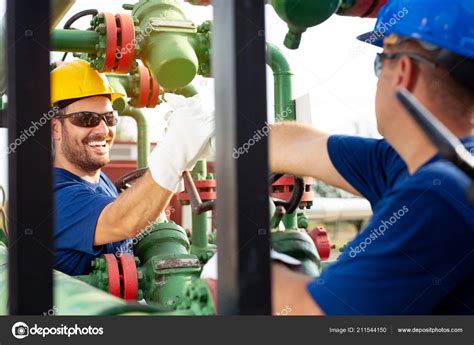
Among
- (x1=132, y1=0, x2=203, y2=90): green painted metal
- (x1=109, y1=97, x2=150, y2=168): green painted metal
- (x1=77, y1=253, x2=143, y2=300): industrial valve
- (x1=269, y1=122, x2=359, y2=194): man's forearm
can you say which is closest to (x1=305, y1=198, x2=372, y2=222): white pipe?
(x1=109, y1=97, x2=150, y2=168): green painted metal

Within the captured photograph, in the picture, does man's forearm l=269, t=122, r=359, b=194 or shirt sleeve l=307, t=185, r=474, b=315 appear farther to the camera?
man's forearm l=269, t=122, r=359, b=194

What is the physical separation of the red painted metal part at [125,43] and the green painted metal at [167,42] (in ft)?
0.16

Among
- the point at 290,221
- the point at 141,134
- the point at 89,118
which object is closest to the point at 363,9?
the point at 290,221

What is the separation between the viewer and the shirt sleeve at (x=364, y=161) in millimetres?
1431

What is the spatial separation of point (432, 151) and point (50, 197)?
668mm

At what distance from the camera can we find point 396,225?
1.02 metres

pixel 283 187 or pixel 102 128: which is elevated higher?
pixel 102 128

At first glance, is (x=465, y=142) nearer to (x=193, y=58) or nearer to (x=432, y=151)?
(x=432, y=151)

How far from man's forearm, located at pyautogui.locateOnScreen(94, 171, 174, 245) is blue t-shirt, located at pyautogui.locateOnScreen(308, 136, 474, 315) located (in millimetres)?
1006

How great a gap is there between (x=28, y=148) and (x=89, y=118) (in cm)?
200

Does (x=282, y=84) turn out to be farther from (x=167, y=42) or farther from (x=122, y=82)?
(x=122, y=82)

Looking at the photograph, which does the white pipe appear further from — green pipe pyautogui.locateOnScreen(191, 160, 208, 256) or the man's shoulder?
the man's shoulder

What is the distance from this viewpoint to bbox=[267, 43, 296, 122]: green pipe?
2570mm

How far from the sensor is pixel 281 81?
265cm
